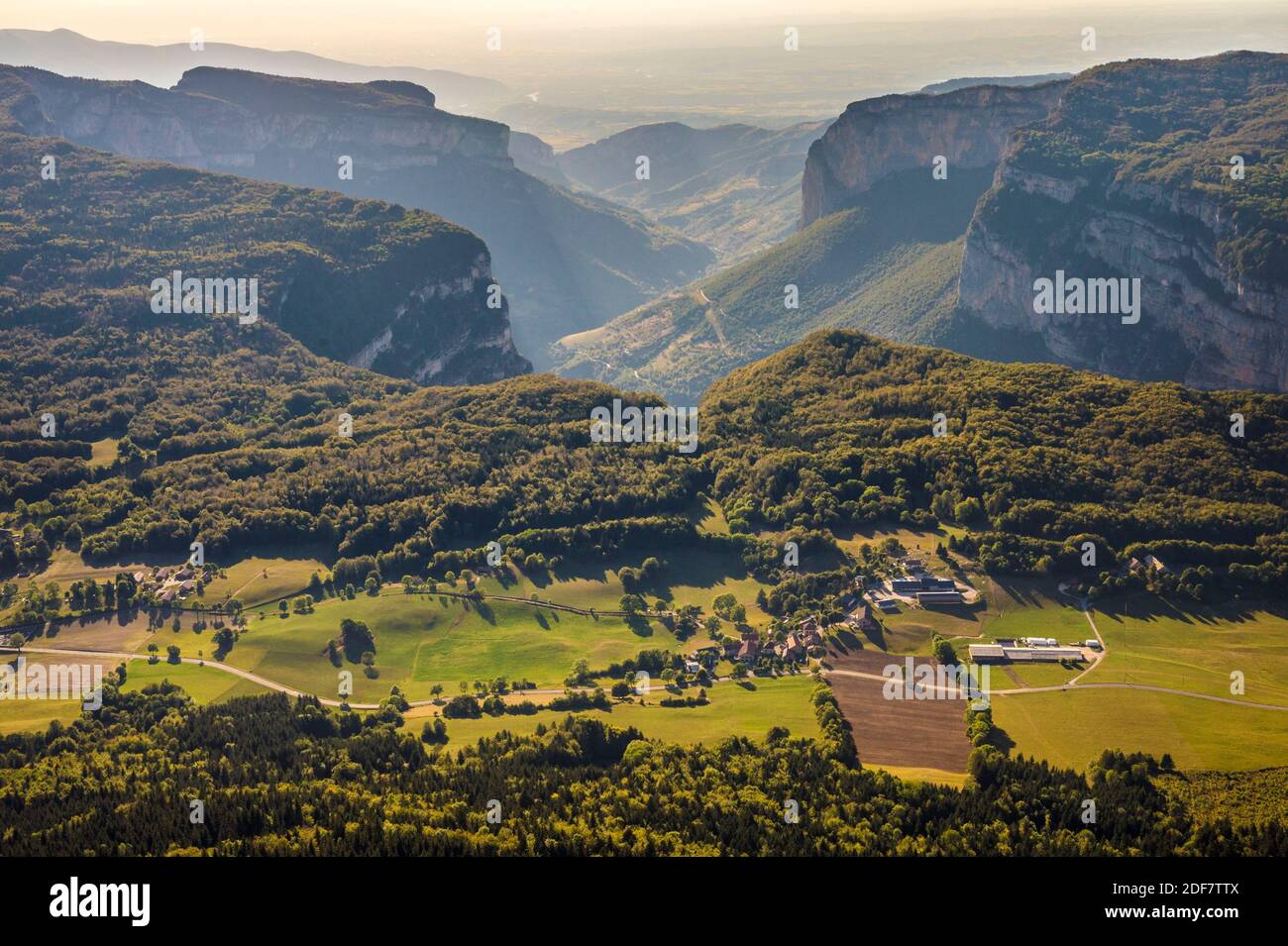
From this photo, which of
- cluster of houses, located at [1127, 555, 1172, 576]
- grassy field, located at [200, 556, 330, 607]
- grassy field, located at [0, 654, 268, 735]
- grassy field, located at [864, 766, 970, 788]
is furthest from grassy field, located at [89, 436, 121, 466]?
cluster of houses, located at [1127, 555, 1172, 576]

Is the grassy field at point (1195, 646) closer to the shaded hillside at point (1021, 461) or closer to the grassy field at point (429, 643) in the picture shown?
the shaded hillside at point (1021, 461)

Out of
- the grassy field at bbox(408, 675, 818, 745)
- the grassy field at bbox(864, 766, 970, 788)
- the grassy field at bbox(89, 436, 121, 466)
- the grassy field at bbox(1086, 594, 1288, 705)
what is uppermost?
the grassy field at bbox(89, 436, 121, 466)

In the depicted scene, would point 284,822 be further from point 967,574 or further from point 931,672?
point 967,574

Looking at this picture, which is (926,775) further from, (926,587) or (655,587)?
(655,587)

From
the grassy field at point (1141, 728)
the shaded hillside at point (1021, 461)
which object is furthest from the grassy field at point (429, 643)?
the grassy field at point (1141, 728)

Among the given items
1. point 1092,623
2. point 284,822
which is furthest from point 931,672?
point 284,822

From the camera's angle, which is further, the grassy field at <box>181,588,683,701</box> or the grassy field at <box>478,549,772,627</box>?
the grassy field at <box>478,549,772,627</box>

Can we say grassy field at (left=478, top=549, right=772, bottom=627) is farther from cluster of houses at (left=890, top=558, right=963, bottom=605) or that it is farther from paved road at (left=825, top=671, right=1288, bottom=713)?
paved road at (left=825, top=671, right=1288, bottom=713)
